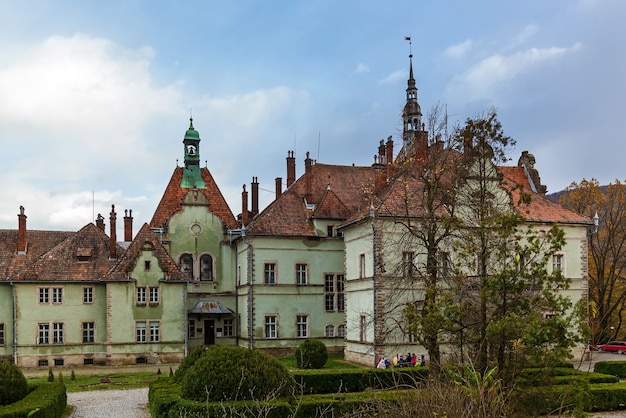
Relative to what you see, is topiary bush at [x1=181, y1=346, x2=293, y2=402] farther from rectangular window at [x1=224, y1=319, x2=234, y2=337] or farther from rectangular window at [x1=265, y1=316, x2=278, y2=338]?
rectangular window at [x1=224, y1=319, x2=234, y2=337]

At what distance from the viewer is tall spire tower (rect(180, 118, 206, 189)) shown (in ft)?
155

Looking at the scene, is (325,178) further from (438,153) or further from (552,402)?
(552,402)

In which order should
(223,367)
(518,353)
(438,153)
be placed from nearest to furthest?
(518,353) → (223,367) → (438,153)

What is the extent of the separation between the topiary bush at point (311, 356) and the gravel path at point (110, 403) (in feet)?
29.0

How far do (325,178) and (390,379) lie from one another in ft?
76.0

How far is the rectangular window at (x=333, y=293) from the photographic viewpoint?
43531 mm

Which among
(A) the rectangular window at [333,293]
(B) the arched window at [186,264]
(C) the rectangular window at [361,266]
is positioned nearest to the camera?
(C) the rectangular window at [361,266]

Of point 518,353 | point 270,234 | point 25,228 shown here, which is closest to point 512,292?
point 518,353

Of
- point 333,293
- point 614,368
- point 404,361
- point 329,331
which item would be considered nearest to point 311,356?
point 404,361

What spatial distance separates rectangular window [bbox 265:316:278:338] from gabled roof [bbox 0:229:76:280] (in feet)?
47.7

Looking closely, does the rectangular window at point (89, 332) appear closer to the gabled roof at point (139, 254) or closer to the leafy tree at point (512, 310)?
the gabled roof at point (139, 254)

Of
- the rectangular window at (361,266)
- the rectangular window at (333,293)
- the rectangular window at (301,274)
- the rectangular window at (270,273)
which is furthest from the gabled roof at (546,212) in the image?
the rectangular window at (270,273)

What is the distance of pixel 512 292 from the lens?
658 inches

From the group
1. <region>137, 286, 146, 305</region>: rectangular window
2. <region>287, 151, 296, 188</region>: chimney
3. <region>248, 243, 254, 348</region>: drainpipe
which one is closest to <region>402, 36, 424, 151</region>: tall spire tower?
<region>287, 151, 296, 188</region>: chimney
